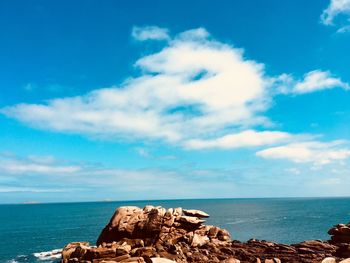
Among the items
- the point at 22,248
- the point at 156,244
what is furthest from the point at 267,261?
the point at 22,248

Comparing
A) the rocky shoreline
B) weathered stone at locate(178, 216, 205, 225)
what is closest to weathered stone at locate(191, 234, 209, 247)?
the rocky shoreline

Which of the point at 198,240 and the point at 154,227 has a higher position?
the point at 154,227

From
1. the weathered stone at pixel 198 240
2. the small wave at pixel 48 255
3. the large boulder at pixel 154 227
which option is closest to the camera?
the weathered stone at pixel 198 240

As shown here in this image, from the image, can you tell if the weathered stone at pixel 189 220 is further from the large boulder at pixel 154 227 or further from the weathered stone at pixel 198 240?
the weathered stone at pixel 198 240

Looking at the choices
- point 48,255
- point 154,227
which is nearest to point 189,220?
point 154,227

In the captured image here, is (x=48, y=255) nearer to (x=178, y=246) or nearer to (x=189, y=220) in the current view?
(x=189, y=220)

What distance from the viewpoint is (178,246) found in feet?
162

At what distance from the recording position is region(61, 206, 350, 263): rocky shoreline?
45.5 m

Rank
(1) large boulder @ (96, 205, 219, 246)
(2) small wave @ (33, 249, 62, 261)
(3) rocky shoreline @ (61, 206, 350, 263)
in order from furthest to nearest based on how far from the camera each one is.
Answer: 1. (2) small wave @ (33, 249, 62, 261)
2. (1) large boulder @ (96, 205, 219, 246)
3. (3) rocky shoreline @ (61, 206, 350, 263)

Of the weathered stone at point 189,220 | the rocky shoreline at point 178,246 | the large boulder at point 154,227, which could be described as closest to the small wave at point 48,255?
the rocky shoreline at point 178,246

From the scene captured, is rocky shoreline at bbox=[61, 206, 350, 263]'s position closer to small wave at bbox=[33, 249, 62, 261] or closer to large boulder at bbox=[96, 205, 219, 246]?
large boulder at bbox=[96, 205, 219, 246]

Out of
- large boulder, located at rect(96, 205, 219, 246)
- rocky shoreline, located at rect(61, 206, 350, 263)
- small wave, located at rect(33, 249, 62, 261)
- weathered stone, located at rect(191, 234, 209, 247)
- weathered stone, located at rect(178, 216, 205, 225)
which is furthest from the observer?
small wave, located at rect(33, 249, 62, 261)

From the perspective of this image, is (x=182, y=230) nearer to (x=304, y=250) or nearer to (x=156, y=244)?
(x=156, y=244)

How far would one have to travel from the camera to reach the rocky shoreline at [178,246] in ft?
149
